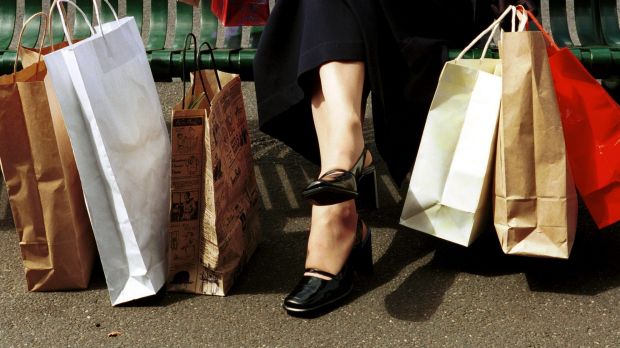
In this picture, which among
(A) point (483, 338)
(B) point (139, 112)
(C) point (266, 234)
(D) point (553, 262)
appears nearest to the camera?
(A) point (483, 338)

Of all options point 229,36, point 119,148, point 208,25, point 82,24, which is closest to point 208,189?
point 119,148

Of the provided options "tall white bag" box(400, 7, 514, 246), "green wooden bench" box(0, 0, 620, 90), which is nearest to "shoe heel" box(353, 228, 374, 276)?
"tall white bag" box(400, 7, 514, 246)

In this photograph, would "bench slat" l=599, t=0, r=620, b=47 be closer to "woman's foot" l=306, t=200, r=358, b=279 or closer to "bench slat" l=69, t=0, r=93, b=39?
"woman's foot" l=306, t=200, r=358, b=279

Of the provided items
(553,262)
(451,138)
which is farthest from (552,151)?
(553,262)

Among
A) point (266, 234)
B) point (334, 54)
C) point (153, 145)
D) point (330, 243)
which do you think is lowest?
point (266, 234)

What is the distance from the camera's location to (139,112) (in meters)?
2.59

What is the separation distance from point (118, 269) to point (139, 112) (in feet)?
1.35

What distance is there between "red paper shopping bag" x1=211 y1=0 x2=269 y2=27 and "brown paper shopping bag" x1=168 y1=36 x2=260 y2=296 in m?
0.37

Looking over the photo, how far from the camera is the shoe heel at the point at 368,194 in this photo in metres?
3.17

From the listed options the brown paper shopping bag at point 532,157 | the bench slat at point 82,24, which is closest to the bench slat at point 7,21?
the bench slat at point 82,24

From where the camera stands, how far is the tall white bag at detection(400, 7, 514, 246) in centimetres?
257

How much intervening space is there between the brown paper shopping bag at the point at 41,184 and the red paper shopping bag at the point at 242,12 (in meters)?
0.69

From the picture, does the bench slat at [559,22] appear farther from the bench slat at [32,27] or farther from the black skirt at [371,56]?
the bench slat at [32,27]

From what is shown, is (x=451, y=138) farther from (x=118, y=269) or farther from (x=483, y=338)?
(x=118, y=269)
